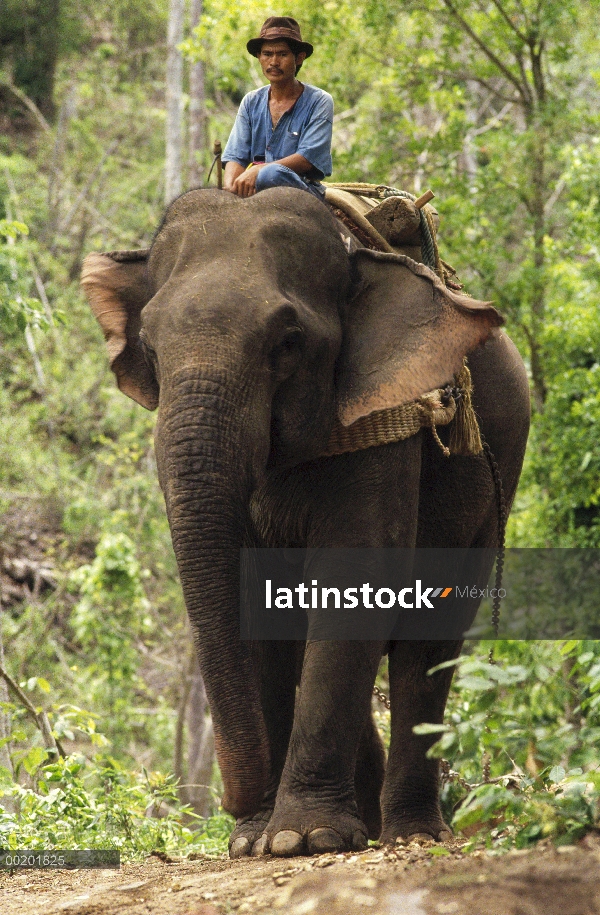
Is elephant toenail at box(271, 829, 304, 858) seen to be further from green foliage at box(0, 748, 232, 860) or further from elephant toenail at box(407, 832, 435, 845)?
green foliage at box(0, 748, 232, 860)

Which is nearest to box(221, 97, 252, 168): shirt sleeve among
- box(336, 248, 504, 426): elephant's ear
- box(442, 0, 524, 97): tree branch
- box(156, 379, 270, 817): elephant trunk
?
box(336, 248, 504, 426): elephant's ear

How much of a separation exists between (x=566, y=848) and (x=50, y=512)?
13.0m

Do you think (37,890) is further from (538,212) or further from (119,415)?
(119,415)

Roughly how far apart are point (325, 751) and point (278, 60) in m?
2.58

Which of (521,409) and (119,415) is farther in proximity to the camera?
(119,415)

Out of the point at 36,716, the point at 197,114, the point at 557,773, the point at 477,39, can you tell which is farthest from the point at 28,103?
the point at 557,773

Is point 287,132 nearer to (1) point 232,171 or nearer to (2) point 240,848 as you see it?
(1) point 232,171

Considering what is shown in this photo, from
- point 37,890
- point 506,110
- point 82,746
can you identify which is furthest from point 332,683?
point 506,110

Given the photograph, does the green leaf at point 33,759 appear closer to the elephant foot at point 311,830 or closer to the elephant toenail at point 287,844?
the elephant foot at point 311,830

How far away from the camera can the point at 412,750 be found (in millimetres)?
5512

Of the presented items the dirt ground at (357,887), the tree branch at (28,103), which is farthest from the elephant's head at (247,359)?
the tree branch at (28,103)

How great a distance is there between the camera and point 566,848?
3047mm

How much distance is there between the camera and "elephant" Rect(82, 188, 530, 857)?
411 centimetres

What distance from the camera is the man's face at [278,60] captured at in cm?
491
